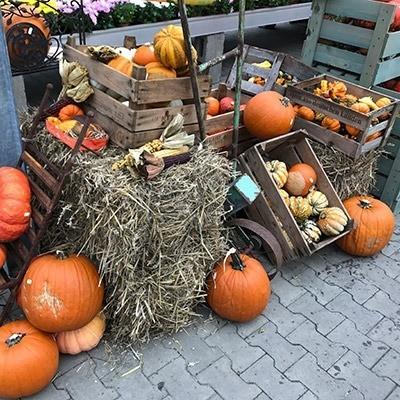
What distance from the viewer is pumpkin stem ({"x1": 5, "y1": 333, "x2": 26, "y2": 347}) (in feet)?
8.14

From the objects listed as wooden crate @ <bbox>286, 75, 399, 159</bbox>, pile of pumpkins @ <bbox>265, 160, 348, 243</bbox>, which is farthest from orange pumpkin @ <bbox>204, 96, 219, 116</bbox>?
wooden crate @ <bbox>286, 75, 399, 159</bbox>

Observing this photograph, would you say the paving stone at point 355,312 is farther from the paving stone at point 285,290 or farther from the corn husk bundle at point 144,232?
the corn husk bundle at point 144,232

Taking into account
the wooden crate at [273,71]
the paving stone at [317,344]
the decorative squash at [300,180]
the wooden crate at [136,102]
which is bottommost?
the paving stone at [317,344]

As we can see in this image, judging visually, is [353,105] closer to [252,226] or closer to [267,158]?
[267,158]

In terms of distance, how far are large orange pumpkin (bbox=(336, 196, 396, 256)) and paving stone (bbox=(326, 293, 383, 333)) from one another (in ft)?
1.66

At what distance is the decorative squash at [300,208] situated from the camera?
363 centimetres

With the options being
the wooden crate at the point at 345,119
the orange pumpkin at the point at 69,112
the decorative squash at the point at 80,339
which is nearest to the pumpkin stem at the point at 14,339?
the decorative squash at the point at 80,339

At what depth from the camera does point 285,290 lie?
11.5 ft

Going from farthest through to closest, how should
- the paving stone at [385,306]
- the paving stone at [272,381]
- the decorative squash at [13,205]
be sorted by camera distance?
1. the paving stone at [385,306]
2. the paving stone at [272,381]
3. the decorative squash at [13,205]

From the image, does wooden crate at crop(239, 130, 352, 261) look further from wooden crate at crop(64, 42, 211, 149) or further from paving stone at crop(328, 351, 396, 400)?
paving stone at crop(328, 351, 396, 400)

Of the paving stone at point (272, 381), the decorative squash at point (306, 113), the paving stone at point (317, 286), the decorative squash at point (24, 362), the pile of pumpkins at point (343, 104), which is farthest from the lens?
the decorative squash at point (306, 113)

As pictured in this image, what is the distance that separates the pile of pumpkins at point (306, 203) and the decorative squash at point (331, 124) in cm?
40

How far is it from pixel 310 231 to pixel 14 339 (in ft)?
7.27

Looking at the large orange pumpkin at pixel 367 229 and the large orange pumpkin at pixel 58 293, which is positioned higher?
the large orange pumpkin at pixel 58 293
